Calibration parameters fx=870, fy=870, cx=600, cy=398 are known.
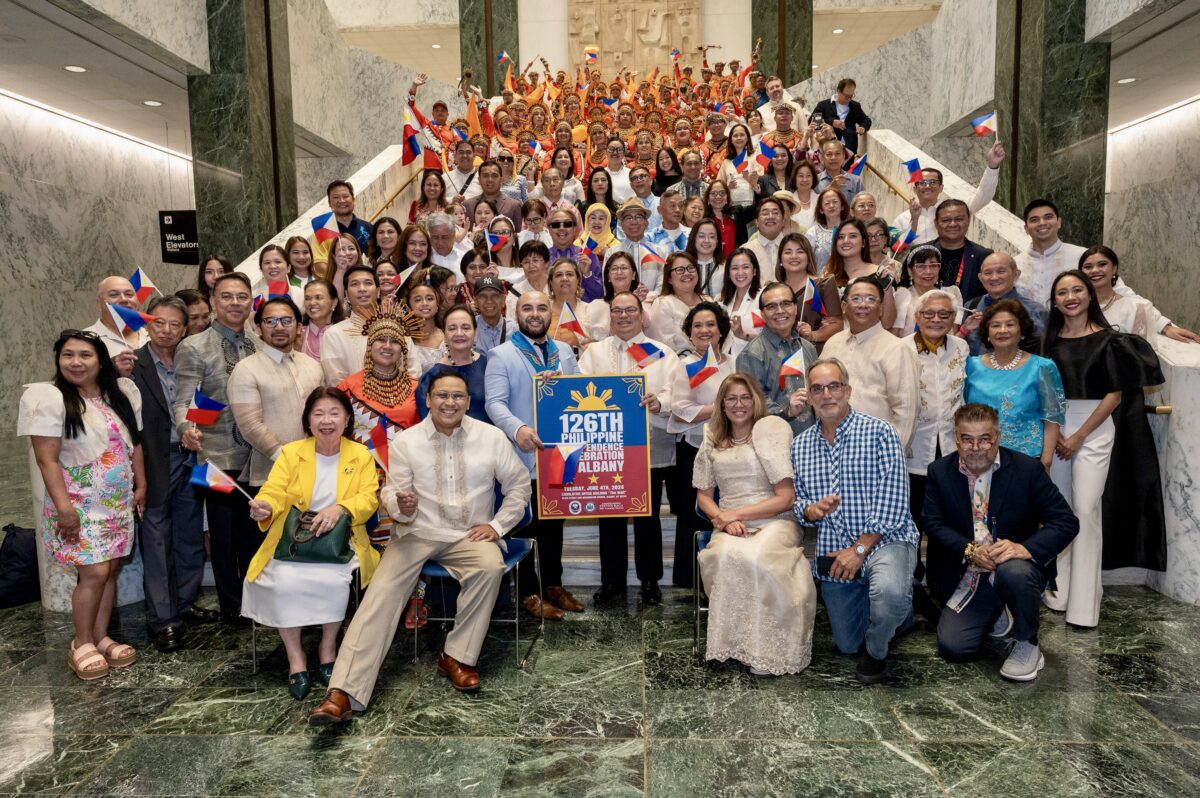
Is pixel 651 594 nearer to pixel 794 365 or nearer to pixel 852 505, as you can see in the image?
pixel 852 505

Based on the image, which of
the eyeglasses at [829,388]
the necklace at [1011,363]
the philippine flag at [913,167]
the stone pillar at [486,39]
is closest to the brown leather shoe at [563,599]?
the eyeglasses at [829,388]

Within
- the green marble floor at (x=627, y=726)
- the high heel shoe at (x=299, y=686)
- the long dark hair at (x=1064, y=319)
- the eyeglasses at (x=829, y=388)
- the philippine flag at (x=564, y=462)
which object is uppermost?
the long dark hair at (x=1064, y=319)

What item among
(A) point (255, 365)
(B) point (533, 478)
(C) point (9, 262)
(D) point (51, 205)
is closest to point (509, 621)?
(B) point (533, 478)

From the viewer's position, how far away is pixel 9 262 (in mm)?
13047

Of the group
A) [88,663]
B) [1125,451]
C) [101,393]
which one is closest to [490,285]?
[101,393]

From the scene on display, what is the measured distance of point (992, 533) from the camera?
470 cm

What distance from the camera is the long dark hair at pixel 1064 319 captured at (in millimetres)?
5242

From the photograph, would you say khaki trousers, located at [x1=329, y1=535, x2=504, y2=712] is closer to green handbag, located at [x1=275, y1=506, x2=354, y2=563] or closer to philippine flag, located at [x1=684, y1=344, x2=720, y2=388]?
green handbag, located at [x1=275, y1=506, x2=354, y2=563]

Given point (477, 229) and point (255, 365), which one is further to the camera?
point (477, 229)

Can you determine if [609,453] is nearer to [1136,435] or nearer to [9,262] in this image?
[1136,435]

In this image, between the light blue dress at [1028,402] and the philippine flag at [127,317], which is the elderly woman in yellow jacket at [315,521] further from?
the light blue dress at [1028,402]

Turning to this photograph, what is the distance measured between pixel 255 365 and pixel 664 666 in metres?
2.90

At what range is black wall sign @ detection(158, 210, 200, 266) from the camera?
11211 millimetres

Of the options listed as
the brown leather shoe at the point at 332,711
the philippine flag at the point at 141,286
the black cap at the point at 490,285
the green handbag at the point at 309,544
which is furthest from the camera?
the black cap at the point at 490,285
